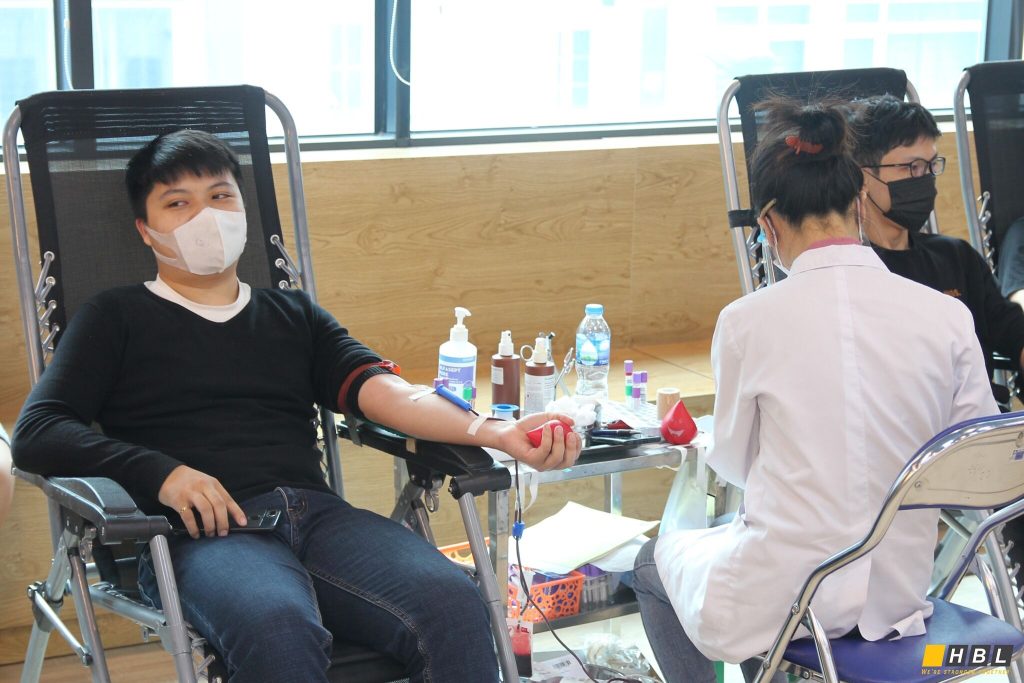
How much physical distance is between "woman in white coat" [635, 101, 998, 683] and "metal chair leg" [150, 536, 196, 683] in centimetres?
76

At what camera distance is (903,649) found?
5.95ft

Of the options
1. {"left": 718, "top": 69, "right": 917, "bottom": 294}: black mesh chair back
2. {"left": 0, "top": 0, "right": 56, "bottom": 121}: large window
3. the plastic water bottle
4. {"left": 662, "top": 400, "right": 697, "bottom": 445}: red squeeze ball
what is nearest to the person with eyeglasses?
{"left": 718, "top": 69, "right": 917, "bottom": 294}: black mesh chair back

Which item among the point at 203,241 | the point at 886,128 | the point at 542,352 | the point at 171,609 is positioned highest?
the point at 886,128

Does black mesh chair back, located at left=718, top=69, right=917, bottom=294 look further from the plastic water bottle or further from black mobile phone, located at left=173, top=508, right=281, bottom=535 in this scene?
black mobile phone, located at left=173, top=508, right=281, bottom=535

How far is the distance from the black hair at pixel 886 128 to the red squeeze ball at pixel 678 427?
62 centimetres

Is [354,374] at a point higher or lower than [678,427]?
higher

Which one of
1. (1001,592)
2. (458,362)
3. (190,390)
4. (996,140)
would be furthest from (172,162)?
(996,140)

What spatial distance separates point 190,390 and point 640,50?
88.3 inches

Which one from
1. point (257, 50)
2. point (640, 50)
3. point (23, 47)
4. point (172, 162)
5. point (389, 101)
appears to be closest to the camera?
point (172, 162)

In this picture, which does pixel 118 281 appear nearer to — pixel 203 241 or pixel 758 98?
pixel 203 241

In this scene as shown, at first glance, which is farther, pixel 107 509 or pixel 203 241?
pixel 203 241

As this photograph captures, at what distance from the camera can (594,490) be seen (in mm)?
3441

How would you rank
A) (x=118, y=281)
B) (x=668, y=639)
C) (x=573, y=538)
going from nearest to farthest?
(x=668, y=639) < (x=118, y=281) < (x=573, y=538)

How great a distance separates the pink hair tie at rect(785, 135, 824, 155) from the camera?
1.90 metres
